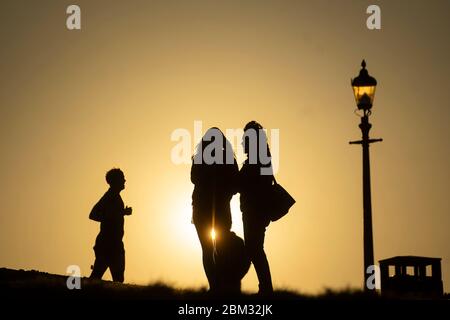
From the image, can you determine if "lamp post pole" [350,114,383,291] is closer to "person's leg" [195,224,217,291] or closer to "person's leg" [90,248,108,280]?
"person's leg" [195,224,217,291]

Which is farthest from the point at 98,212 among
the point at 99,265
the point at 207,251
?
the point at 207,251

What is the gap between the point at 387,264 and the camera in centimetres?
2034

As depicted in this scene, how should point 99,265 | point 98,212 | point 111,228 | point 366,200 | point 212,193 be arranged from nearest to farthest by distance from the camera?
point 212,193 → point 366,200 → point 98,212 → point 111,228 → point 99,265

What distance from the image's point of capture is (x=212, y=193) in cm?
1473

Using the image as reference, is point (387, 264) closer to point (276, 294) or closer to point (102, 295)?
point (276, 294)

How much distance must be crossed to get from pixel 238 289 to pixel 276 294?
3.44 ft

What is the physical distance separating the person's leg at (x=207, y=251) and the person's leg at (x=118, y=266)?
3074mm

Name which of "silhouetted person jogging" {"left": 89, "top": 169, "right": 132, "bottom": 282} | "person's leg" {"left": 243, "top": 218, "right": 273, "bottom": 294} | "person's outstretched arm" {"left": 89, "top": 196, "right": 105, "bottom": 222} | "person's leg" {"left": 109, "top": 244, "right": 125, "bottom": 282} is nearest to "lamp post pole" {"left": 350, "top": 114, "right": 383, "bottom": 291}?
"person's leg" {"left": 243, "top": 218, "right": 273, "bottom": 294}

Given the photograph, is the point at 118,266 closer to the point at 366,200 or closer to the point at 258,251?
the point at 258,251

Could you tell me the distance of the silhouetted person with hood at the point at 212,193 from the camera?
48.2 ft

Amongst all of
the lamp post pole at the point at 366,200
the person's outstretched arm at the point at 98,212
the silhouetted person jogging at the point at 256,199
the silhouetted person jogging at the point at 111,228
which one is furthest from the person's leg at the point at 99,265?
the lamp post pole at the point at 366,200

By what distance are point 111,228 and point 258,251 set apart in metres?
3.81

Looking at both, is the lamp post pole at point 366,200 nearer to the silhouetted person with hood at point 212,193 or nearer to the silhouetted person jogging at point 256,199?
the silhouetted person jogging at point 256,199
